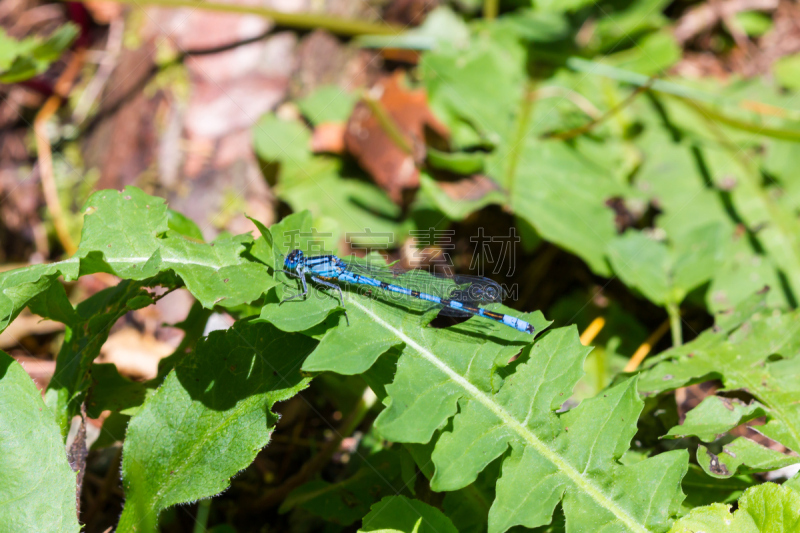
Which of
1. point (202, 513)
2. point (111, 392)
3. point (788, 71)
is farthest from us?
point (788, 71)

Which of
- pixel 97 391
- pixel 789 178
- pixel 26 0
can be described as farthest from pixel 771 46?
pixel 26 0

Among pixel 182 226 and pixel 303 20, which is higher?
pixel 303 20

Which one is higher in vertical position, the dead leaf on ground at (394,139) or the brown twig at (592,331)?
the dead leaf on ground at (394,139)

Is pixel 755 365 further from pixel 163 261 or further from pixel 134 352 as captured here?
pixel 134 352

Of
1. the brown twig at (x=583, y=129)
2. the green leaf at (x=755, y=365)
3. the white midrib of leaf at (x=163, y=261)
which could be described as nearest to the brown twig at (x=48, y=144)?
the white midrib of leaf at (x=163, y=261)

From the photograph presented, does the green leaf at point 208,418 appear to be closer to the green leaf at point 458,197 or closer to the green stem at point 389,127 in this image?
the green leaf at point 458,197

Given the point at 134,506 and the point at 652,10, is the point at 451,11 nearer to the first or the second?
the point at 652,10

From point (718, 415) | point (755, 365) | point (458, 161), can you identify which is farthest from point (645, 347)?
point (458, 161)
